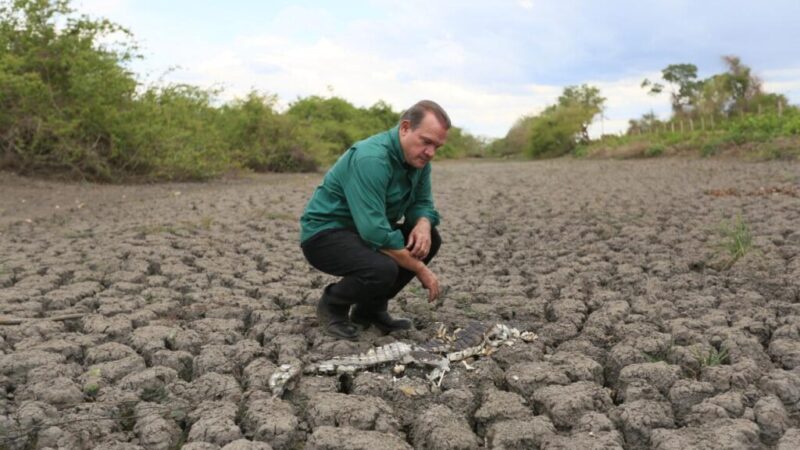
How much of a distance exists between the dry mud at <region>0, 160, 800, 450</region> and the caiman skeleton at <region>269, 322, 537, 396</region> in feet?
0.22

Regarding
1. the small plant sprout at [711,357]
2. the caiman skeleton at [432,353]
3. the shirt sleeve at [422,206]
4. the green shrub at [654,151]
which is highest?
the green shrub at [654,151]

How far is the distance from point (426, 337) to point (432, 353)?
38 centimetres

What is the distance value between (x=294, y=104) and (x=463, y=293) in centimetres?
2529

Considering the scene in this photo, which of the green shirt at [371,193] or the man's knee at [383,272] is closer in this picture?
the green shirt at [371,193]

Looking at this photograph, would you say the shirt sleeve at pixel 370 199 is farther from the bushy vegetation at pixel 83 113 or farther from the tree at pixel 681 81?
the tree at pixel 681 81

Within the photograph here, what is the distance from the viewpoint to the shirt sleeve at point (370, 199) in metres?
3.47

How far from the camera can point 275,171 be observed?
20.4 metres

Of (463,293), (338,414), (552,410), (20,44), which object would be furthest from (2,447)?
(20,44)

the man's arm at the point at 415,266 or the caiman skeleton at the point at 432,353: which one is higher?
the man's arm at the point at 415,266

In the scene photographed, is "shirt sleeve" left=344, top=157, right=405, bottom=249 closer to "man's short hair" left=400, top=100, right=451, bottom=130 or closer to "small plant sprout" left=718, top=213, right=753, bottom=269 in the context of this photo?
"man's short hair" left=400, top=100, right=451, bottom=130

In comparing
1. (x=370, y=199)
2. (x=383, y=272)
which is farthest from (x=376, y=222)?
(x=383, y=272)

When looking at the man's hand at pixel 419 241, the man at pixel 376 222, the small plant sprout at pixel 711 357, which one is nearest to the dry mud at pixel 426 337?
the small plant sprout at pixel 711 357

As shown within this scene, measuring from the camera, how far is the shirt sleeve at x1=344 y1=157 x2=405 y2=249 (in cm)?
347

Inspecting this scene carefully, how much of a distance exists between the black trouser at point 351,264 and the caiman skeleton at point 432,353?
30 centimetres
